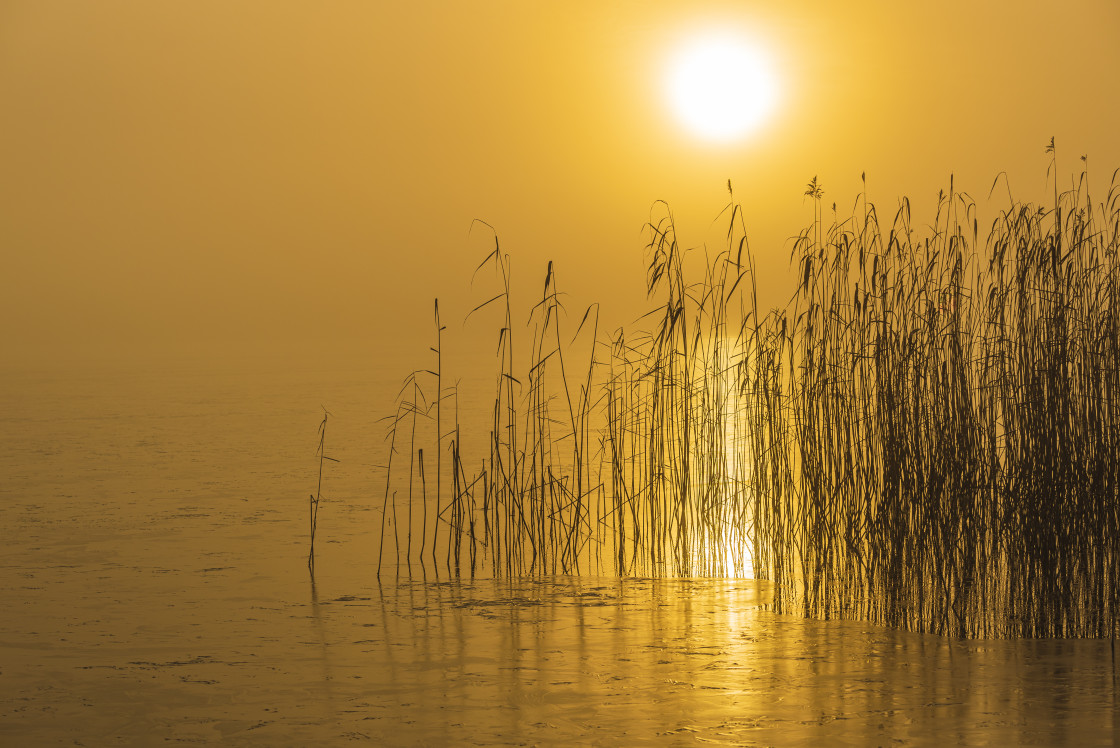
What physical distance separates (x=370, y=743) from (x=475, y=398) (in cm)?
1253

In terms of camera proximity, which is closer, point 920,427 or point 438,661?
point 438,661

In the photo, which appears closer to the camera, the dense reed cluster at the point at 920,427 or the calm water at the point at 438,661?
the calm water at the point at 438,661

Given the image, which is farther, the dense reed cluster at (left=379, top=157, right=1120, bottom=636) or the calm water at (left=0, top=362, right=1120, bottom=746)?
the dense reed cluster at (left=379, top=157, right=1120, bottom=636)

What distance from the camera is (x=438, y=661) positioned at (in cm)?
370

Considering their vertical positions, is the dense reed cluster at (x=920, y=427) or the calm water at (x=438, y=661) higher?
the dense reed cluster at (x=920, y=427)

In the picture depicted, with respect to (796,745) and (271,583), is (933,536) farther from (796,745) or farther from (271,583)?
(271,583)

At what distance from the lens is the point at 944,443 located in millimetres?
4523

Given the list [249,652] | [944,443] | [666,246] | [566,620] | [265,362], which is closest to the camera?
[249,652]

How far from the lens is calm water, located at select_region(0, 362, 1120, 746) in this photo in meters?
3.07

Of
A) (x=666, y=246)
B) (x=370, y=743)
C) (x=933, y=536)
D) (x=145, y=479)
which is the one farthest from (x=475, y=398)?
(x=370, y=743)

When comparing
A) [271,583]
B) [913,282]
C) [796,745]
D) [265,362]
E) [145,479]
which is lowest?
[796,745]

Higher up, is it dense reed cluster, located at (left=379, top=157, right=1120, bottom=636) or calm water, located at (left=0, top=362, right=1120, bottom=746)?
dense reed cluster, located at (left=379, top=157, right=1120, bottom=636)

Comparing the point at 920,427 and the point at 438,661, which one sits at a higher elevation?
the point at 920,427

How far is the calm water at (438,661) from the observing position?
307 cm
